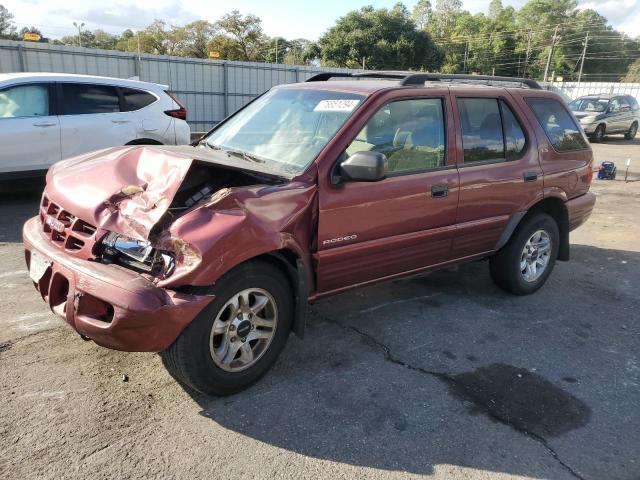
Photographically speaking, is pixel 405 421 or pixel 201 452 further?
pixel 405 421

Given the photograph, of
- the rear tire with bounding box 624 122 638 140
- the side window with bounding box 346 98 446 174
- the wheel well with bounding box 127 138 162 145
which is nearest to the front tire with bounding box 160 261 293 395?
the side window with bounding box 346 98 446 174

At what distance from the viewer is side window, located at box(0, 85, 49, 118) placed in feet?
22.4

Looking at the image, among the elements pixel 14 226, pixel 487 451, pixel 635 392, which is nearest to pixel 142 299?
pixel 487 451

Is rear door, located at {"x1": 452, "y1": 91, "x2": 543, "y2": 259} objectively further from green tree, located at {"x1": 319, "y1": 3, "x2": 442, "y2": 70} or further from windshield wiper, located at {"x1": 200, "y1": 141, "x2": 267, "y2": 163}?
green tree, located at {"x1": 319, "y1": 3, "x2": 442, "y2": 70}

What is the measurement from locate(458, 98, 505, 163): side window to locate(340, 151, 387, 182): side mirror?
117 cm

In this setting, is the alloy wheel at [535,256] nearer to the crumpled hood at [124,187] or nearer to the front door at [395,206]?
the front door at [395,206]

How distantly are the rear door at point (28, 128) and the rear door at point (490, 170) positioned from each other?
5.57 m

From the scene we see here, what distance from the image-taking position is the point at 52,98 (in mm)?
7172

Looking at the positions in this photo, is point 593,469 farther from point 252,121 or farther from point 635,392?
point 252,121

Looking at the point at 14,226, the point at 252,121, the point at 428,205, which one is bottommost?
the point at 14,226

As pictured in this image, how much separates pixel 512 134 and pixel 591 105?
61.8ft

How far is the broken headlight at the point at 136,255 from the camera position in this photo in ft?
8.95

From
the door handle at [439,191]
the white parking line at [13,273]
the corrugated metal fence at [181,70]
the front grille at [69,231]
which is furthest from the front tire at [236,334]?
the corrugated metal fence at [181,70]

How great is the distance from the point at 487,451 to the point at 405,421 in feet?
1.50
